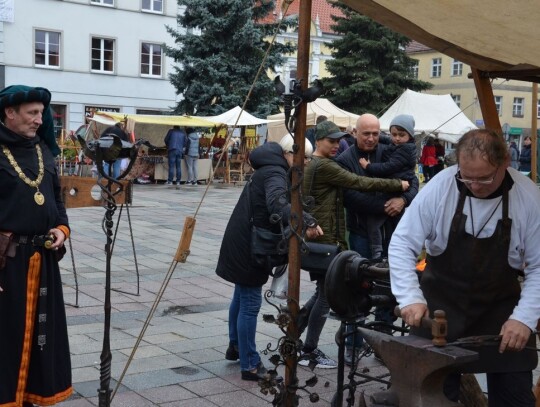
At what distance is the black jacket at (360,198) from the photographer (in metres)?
5.37

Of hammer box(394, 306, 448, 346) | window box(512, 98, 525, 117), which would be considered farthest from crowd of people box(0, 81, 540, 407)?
window box(512, 98, 525, 117)

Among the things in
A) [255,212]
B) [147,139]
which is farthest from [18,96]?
[147,139]

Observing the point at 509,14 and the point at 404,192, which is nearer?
the point at 509,14

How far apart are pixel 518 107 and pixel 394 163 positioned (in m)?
51.1

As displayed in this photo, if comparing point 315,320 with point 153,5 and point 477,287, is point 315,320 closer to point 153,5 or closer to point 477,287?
point 477,287

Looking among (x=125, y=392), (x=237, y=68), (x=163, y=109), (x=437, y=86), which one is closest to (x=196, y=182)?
(x=237, y=68)

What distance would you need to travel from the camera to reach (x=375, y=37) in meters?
30.2

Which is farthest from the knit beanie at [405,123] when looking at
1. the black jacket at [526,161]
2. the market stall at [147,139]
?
the market stall at [147,139]

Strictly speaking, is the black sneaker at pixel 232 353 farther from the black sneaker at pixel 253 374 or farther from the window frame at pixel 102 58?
the window frame at pixel 102 58

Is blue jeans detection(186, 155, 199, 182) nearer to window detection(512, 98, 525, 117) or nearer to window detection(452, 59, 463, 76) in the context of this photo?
window detection(452, 59, 463, 76)

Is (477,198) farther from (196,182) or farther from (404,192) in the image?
(196,182)

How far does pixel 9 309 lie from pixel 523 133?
5268cm

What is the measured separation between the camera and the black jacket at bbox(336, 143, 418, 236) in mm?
5371

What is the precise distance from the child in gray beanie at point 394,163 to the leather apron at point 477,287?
88.5 inches
